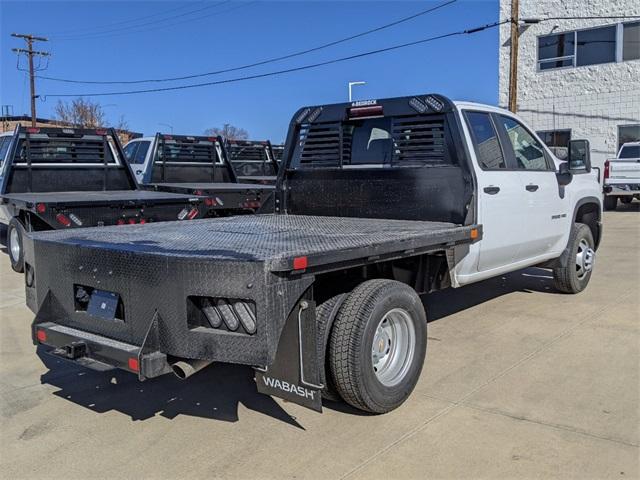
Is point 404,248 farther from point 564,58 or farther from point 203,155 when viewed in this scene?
point 564,58

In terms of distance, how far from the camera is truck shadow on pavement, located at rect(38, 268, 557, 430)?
13.8 ft

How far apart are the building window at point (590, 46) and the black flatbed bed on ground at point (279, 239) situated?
2048 cm

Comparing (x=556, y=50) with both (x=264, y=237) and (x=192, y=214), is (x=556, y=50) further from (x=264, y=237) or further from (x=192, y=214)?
(x=264, y=237)

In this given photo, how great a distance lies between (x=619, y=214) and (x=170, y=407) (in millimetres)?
18309

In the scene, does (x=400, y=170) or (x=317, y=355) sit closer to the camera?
(x=317, y=355)

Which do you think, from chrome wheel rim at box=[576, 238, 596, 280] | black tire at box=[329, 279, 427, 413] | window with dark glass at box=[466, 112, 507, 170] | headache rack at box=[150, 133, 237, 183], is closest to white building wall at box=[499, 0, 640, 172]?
headache rack at box=[150, 133, 237, 183]

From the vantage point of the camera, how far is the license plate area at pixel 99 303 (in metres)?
3.72

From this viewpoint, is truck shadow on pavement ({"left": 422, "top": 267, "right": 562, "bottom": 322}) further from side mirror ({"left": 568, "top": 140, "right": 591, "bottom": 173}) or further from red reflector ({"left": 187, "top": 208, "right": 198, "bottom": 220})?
red reflector ({"left": 187, "top": 208, "right": 198, "bottom": 220})

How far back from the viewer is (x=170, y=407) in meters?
4.30

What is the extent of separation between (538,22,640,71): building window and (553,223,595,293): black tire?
17696 millimetres

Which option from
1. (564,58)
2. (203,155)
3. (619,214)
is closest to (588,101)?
(564,58)

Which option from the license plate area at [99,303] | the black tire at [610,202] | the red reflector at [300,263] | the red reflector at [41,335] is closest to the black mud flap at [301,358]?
the red reflector at [300,263]

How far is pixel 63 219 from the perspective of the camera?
310 inches

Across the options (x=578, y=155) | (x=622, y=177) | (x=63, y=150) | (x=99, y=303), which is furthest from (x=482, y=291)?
(x=622, y=177)
